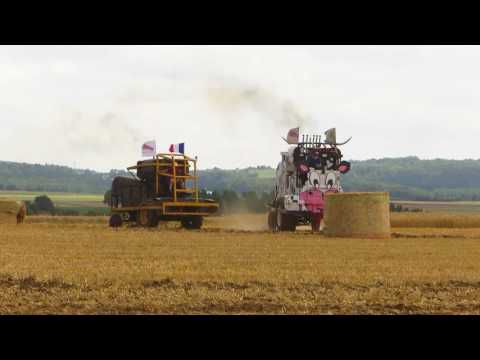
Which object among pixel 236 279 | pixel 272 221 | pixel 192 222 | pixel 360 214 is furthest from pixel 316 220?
pixel 236 279

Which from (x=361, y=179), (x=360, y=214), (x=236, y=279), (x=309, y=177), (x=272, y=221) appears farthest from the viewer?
(x=361, y=179)

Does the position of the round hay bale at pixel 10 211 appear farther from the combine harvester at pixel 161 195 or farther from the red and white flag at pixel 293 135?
the red and white flag at pixel 293 135

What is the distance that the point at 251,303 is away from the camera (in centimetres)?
979

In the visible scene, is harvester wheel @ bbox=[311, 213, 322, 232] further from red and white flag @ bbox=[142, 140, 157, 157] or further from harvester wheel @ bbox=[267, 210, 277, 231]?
red and white flag @ bbox=[142, 140, 157, 157]

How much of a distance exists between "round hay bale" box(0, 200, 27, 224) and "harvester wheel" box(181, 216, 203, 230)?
Answer: 6.26 meters

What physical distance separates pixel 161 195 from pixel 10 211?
5670mm

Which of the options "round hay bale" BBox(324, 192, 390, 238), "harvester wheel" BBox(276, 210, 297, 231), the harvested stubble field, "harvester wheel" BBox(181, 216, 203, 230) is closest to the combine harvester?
"harvester wheel" BBox(181, 216, 203, 230)

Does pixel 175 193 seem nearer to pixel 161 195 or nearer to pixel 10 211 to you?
pixel 161 195

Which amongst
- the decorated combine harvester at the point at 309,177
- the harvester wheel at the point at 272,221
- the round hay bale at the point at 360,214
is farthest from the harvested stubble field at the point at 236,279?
the harvester wheel at the point at 272,221

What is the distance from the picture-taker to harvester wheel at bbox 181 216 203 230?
29828mm

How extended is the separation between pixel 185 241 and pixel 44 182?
110513 millimetres

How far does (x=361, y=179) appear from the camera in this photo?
136125mm

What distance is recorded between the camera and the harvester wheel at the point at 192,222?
97.9 feet

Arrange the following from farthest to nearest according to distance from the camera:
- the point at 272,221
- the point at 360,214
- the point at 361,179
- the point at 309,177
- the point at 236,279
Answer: the point at 361,179
the point at 272,221
the point at 309,177
the point at 360,214
the point at 236,279
